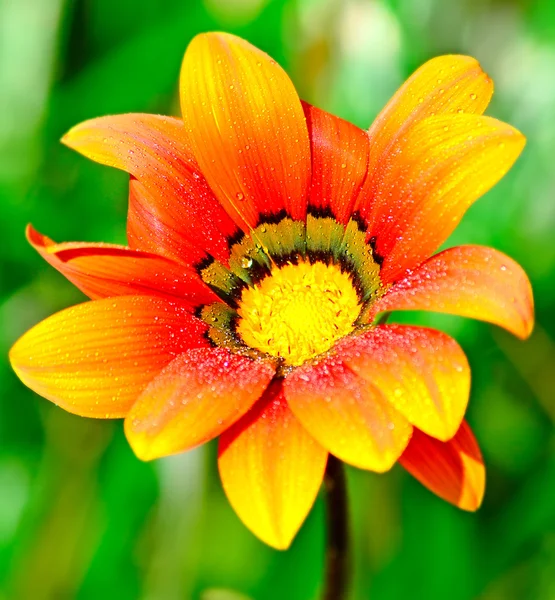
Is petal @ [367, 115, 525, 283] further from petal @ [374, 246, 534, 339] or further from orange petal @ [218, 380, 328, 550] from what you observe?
orange petal @ [218, 380, 328, 550]

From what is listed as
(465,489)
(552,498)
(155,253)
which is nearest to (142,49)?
(155,253)

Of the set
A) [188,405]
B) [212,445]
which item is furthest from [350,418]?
[212,445]

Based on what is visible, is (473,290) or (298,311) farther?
(298,311)

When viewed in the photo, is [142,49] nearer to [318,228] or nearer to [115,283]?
[318,228]

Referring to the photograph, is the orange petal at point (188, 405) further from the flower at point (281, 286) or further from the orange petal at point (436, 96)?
the orange petal at point (436, 96)

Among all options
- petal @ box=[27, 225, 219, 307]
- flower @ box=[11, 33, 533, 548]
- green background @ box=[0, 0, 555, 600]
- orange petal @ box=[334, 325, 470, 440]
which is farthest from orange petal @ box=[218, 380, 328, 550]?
green background @ box=[0, 0, 555, 600]

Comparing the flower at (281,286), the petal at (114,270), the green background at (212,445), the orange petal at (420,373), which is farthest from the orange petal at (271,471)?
the green background at (212,445)

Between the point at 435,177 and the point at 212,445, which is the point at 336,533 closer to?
the point at 435,177
